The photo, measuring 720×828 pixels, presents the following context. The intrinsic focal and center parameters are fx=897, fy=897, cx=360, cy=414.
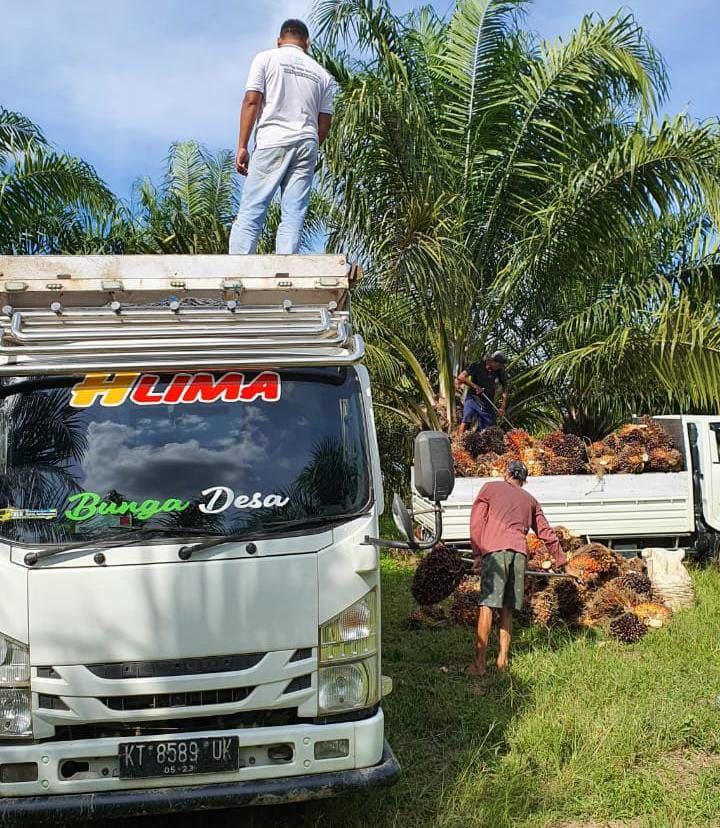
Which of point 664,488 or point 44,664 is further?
point 664,488

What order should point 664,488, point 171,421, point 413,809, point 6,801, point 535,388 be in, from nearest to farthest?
point 6,801 < point 171,421 < point 413,809 < point 664,488 < point 535,388

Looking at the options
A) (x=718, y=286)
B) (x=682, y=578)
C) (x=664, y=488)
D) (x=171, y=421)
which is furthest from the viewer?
(x=718, y=286)

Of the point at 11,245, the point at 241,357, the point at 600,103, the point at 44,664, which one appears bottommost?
the point at 44,664

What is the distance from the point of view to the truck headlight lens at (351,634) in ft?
13.7

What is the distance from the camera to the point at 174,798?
392 centimetres

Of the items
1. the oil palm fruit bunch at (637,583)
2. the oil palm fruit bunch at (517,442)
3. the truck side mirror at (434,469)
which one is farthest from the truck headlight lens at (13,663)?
the oil palm fruit bunch at (517,442)

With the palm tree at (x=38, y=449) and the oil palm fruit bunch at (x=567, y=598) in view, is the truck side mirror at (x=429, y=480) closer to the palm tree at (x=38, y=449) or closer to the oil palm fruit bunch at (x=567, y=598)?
the palm tree at (x=38, y=449)

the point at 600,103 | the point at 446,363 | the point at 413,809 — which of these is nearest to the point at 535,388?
the point at 446,363

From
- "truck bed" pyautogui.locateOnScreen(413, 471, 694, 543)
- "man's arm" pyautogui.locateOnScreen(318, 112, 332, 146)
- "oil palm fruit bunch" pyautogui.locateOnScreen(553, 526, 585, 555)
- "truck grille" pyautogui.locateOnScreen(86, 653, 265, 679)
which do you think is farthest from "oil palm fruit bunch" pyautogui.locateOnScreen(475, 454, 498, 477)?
"truck grille" pyautogui.locateOnScreen(86, 653, 265, 679)

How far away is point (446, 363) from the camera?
39.1 feet

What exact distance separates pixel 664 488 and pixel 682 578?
125cm

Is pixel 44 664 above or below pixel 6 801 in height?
above

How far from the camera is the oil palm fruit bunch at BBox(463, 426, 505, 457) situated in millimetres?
10320

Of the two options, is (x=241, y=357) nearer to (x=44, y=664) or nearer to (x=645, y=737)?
(x=44, y=664)
